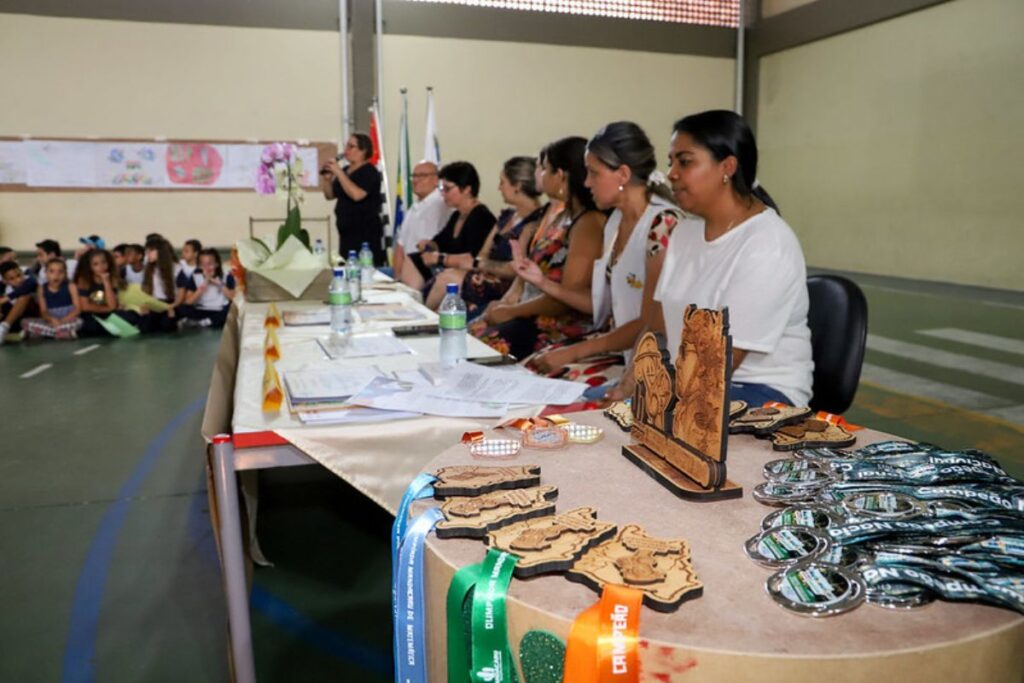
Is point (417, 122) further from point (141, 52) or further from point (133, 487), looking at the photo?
point (133, 487)

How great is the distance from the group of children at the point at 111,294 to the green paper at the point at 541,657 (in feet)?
20.1

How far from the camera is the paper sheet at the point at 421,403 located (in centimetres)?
160

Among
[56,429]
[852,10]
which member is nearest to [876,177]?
[852,10]

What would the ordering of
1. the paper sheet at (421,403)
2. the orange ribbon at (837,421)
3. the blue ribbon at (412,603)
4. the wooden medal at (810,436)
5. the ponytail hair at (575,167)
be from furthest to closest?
the ponytail hair at (575,167), the paper sheet at (421,403), the orange ribbon at (837,421), the wooden medal at (810,436), the blue ribbon at (412,603)

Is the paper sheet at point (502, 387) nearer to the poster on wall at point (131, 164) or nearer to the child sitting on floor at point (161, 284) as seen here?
the child sitting on floor at point (161, 284)

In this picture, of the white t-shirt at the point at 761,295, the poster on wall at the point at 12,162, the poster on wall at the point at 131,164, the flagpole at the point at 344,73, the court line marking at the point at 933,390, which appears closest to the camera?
the white t-shirt at the point at 761,295

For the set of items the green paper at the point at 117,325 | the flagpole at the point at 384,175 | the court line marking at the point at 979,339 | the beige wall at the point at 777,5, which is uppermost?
the beige wall at the point at 777,5

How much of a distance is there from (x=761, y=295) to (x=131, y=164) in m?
9.04

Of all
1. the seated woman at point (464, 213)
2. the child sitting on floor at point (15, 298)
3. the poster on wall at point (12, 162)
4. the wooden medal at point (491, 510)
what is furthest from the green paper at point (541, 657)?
the poster on wall at point (12, 162)

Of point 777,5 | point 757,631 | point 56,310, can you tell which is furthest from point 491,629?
point 777,5

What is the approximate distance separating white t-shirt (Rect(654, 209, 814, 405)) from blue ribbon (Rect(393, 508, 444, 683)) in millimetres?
893

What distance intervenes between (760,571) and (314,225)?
9.57 meters

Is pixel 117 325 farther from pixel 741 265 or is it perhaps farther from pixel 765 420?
pixel 765 420

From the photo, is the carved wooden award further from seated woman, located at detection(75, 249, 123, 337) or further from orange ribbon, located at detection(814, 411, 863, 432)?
seated woman, located at detection(75, 249, 123, 337)
